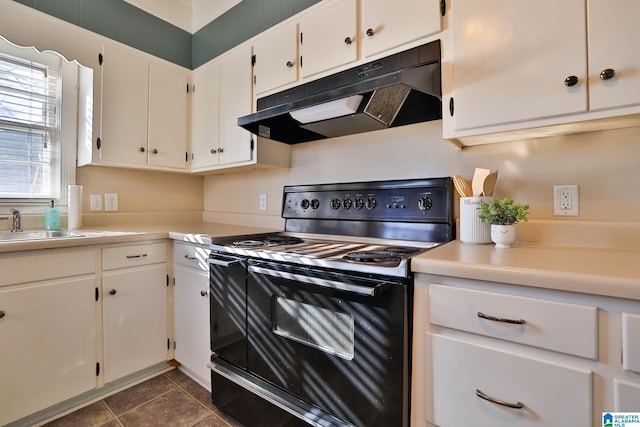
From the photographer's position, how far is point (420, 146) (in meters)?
1.53

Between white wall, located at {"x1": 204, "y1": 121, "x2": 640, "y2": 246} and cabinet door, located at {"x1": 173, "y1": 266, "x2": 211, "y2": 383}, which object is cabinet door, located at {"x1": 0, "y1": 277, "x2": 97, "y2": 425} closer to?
cabinet door, located at {"x1": 173, "y1": 266, "x2": 211, "y2": 383}

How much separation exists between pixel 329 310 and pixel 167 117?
2044 millimetres

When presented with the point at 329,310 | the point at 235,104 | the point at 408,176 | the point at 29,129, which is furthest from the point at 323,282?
the point at 29,129

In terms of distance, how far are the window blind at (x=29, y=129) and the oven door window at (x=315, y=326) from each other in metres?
1.90

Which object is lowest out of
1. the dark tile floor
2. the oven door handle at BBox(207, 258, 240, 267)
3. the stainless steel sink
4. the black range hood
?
the dark tile floor

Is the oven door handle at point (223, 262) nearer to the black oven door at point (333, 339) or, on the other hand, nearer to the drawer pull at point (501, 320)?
the black oven door at point (333, 339)

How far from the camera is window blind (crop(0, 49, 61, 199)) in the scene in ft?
6.16

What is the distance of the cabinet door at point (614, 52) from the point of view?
874 mm

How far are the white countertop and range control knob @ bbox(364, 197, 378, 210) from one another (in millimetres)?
505

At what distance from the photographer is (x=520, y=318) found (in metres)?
0.78

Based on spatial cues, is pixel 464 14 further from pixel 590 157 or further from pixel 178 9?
pixel 178 9

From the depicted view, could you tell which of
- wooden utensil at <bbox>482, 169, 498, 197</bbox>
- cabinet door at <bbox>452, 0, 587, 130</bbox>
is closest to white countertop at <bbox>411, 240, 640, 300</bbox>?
wooden utensil at <bbox>482, 169, 498, 197</bbox>

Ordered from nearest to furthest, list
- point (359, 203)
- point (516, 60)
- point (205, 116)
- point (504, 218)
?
point (516, 60) → point (504, 218) → point (359, 203) → point (205, 116)

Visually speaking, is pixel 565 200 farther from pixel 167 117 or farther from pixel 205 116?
pixel 167 117
